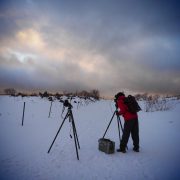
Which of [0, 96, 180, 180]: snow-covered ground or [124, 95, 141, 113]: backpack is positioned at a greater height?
[124, 95, 141, 113]: backpack

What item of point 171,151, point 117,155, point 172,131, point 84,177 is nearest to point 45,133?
point 117,155

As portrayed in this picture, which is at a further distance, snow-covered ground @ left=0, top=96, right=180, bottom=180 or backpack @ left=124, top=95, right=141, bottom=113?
backpack @ left=124, top=95, right=141, bottom=113

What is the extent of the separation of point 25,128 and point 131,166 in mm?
6345

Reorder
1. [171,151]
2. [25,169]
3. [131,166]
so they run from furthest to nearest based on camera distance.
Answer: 1. [171,151]
2. [131,166]
3. [25,169]

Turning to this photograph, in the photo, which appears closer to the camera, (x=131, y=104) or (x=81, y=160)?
(x=81, y=160)

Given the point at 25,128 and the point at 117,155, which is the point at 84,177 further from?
the point at 25,128

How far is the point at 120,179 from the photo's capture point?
15.7 feet

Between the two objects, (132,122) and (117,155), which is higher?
(132,122)

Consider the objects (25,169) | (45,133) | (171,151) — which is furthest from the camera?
(45,133)

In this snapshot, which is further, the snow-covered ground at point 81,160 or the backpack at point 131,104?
the backpack at point 131,104

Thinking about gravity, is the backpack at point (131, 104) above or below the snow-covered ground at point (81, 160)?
above

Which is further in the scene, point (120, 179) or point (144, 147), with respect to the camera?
point (144, 147)

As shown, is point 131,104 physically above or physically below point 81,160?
above

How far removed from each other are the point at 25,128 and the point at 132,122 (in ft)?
19.3
